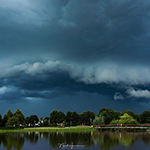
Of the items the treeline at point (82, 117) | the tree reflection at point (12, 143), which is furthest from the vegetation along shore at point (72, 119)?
the tree reflection at point (12, 143)

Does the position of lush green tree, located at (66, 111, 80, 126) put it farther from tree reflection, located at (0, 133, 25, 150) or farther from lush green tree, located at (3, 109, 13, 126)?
tree reflection, located at (0, 133, 25, 150)

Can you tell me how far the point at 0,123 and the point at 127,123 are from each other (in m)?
88.8

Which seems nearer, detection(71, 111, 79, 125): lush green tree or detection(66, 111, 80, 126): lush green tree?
detection(66, 111, 80, 126): lush green tree

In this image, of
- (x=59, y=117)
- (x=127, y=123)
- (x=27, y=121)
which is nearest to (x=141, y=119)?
(x=127, y=123)

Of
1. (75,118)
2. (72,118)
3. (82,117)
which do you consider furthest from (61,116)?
(82,117)

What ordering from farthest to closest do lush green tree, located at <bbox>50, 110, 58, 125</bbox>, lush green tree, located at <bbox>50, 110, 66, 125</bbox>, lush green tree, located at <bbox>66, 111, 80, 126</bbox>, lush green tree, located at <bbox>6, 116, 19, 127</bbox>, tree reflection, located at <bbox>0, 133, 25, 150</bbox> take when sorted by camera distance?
lush green tree, located at <bbox>66, 111, 80, 126</bbox> → lush green tree, located at <bbox>50, 110, 58, 125</bbox> → lush green tree, located at <bbox>50, 110, 66, 125</bbox> → lush green tree, located at <bbox>6, 116, 19, 127</bbox> → tree reflection, located at <bbox>0, 133, 25, 150</bbox>

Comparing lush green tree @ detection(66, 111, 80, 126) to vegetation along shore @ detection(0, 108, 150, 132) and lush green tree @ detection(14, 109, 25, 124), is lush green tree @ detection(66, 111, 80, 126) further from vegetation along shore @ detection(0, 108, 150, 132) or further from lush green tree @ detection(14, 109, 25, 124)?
lush green tree @ detection(14, 109, 25, 124)

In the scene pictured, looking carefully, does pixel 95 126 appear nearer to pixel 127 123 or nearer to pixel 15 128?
pixel 127 123

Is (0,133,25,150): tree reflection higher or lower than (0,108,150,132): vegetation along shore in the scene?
lower

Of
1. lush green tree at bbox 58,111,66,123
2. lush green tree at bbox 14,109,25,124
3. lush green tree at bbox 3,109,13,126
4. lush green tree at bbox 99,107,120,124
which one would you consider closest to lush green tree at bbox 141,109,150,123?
lush green tree at bbox 99,107,120,124

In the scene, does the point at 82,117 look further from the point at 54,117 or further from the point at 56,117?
the point at 54,117

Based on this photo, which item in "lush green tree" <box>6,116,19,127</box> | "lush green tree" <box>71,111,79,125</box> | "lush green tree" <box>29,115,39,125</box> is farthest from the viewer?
"lush green tree" <box>71,111,79,125</box>

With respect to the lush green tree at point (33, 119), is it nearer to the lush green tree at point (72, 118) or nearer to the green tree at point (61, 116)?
the green tree at point (61, 116)

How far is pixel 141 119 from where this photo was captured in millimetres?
167250
